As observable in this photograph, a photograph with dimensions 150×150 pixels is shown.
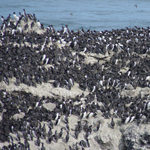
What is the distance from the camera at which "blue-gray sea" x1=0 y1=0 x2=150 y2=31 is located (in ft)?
130

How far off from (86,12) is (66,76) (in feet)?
116

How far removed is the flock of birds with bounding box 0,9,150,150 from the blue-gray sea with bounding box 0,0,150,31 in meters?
18.7

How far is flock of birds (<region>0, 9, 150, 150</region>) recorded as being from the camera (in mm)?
10623

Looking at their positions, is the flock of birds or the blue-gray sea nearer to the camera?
the flock of birds

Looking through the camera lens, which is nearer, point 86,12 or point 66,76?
point 66,76

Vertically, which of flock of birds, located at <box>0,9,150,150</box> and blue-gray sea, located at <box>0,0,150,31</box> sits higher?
blue-gray sea, located at <box>0,0,150,31</box>

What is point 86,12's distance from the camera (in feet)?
154

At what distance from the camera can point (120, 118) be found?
11.5 meters

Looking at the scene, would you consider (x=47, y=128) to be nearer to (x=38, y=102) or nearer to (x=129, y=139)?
(x=38, y=102)

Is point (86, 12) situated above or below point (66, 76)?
above

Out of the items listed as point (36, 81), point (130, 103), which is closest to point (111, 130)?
point (130, 103)

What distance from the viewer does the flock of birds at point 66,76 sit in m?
10.6

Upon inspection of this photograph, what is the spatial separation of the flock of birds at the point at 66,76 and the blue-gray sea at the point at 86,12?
1871cm

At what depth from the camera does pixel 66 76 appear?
13.6m
